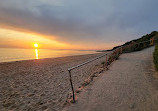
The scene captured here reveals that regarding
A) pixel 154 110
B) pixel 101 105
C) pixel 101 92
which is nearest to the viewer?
pixel 154 110

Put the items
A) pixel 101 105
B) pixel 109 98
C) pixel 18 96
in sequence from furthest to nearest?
1. pixel 18 96
2. pixel 109 98
3. pixel 101 105

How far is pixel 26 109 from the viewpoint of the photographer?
2.60m

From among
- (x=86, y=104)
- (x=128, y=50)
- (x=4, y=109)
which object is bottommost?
(x=4, y=109)

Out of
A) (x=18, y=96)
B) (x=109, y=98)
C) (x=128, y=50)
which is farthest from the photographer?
(x=128, y=50)

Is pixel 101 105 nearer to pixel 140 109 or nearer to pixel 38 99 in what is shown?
pixel 140 109

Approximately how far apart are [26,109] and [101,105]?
260cm

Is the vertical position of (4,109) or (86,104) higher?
(86,104)

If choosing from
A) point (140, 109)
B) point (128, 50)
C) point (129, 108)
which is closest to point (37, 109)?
point (129, 108)

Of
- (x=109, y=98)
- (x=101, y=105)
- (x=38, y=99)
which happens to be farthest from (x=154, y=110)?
(x=38, y=99)

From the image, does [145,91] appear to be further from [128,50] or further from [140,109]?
[128,50]

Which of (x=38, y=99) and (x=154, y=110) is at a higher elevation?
(x=154, y=110)

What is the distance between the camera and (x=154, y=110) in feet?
6.36

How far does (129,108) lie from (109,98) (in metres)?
0.57

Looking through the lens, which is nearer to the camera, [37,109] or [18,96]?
[37,109]
